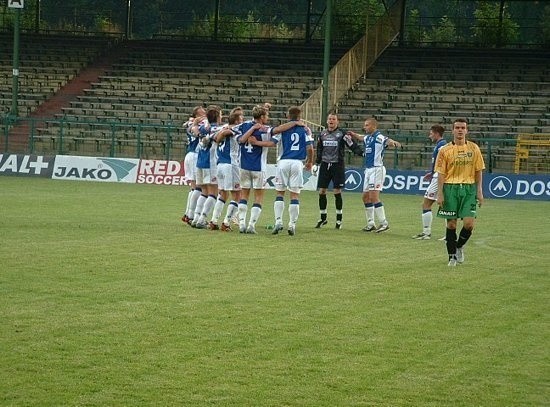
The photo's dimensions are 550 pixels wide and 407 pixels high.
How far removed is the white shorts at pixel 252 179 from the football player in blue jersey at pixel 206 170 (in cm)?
81

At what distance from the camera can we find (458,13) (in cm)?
6738

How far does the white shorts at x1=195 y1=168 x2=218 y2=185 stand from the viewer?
2073 centimetres

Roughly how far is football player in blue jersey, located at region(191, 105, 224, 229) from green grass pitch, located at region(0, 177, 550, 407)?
63cm

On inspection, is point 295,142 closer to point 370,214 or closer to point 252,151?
point 252,151

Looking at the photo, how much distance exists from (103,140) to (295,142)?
23.3 meters

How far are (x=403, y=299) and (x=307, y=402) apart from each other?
480cm

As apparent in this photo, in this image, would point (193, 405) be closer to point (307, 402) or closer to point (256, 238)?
point (307, 402)

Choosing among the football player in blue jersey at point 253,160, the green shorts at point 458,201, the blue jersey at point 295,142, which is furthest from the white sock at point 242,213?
the green shorts at point 458,201

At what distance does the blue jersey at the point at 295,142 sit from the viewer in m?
19.8

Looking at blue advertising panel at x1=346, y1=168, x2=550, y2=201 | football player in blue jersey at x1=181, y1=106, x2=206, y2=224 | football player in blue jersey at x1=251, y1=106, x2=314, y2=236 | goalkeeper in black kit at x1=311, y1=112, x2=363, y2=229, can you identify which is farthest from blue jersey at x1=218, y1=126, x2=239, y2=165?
blue advertising panel at x1=346, y1=168, x2=550, y2=201

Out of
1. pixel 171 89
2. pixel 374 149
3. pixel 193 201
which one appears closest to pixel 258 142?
pixel 193 201

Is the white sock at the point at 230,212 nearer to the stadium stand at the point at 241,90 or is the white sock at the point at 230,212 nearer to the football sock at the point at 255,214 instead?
the football sock at the point at 255,214

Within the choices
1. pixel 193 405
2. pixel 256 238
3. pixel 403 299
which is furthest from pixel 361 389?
pixel 256 238

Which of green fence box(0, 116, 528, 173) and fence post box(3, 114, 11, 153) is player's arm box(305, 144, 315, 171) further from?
fence post box(3, 114, 11, 153)
